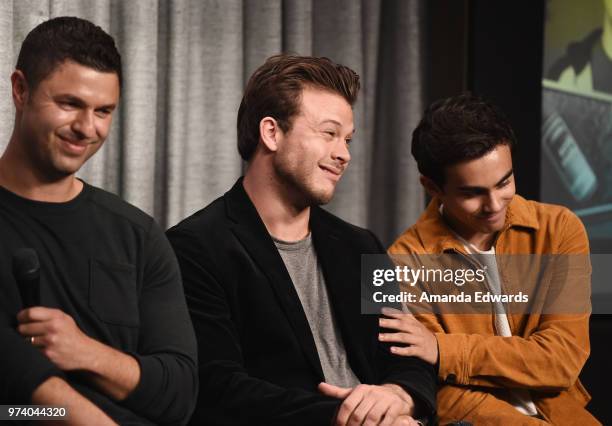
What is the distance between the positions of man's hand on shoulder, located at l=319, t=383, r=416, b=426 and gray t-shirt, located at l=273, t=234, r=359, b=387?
0.32 ft

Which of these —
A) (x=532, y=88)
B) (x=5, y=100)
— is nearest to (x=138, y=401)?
(x=5, y=100)

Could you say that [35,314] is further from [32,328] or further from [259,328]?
[259,328]

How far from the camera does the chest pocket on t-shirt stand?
1719 mm

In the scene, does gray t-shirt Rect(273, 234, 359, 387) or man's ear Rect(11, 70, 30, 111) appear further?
gray t-shirt Rect(273, 234, 359, 387)

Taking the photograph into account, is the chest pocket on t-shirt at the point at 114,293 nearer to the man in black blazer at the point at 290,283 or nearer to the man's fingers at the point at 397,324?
the man in black blazer at the point at 290,283

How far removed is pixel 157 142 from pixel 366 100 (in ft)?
2.61

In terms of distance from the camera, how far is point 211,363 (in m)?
1.95

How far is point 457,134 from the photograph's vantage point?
231cm

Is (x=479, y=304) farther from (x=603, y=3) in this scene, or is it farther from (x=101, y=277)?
(x=603, y=3)

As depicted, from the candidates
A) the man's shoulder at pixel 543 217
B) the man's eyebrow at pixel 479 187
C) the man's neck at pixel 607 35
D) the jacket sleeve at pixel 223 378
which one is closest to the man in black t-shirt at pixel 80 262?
the jacket sleeve at pixel 223 378

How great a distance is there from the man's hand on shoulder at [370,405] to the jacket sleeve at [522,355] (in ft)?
0.89

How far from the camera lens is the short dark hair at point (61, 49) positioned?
5.55ft

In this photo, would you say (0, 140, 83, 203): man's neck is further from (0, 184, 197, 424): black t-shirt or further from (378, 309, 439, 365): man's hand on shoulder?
(378, 309, 439, 365): man's hand on shoulder

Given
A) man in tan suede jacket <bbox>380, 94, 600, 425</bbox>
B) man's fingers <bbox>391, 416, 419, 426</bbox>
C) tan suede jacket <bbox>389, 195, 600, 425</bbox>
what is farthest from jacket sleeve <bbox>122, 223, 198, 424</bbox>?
tan suede jacket <bbox>389, 195, 600, 425</bbox>
